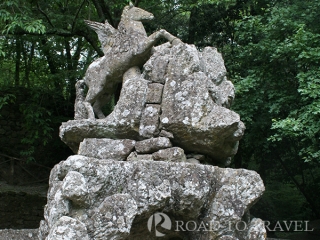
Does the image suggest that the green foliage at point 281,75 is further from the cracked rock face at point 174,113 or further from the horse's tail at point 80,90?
the horse's tail at point 80,90

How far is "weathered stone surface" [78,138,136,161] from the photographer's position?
4.37 metres

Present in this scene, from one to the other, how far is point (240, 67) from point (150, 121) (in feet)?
15.6

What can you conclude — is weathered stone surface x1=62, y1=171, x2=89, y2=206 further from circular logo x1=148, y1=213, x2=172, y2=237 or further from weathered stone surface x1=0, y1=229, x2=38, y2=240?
weathered stone surface x1=0, y1=229, x2=38, y2=240

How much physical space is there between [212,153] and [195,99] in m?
0.62

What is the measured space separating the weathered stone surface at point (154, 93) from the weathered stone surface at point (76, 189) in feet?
4.30

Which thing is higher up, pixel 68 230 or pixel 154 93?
pixel 154 93

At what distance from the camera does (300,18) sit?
7.52 metres

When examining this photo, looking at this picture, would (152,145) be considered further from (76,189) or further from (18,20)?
(18,20)

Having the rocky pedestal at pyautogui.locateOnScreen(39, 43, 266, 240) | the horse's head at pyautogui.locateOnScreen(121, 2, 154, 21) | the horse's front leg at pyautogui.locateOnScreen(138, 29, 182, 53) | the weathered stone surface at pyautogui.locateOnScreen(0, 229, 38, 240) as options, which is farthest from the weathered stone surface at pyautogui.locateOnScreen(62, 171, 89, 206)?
the horse's head at pyautogui.locateOnScreen(121, 2, 154, 21)

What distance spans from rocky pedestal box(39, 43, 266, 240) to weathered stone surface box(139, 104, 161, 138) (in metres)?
0.01

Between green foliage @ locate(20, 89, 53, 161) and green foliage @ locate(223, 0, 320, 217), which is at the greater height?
green foliage @ locate(223, 0, 320, 217)

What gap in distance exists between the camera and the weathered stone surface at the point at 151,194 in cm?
353

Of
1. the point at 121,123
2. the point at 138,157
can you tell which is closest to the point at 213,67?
the point at 121,123

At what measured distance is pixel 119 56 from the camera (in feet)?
16.4
